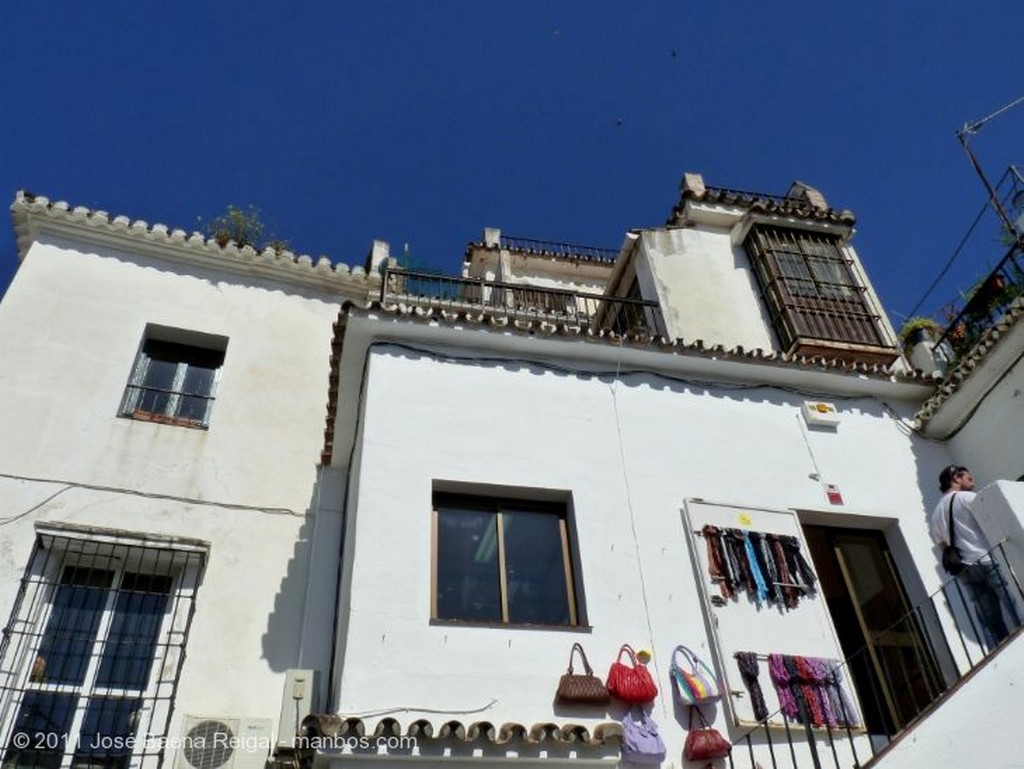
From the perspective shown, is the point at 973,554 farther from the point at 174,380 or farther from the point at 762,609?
the point at 174,380

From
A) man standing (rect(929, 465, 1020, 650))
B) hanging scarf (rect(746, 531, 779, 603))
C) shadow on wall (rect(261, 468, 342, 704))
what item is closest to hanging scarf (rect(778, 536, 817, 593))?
hanging scarf (rect(746, 531, 779, 603))

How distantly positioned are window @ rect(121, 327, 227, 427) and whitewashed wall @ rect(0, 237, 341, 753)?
15 cm

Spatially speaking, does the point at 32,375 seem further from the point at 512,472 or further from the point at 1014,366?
the point at 1014,366

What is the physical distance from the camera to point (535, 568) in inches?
248

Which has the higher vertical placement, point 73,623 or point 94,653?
point 73,623

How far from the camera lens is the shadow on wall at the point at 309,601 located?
23.8 ft

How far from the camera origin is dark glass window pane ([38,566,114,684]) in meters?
6.74

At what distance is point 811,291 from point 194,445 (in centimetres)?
842

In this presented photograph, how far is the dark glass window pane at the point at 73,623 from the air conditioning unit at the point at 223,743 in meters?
1.12

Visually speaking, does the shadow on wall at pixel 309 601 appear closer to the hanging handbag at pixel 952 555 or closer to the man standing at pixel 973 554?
the man standing at pixel 973 554

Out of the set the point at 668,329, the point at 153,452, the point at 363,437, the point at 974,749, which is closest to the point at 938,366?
the point at 668,329

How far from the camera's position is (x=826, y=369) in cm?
818

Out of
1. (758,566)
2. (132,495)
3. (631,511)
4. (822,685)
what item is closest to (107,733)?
(132,495)

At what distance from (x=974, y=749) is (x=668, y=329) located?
653 centimetres
